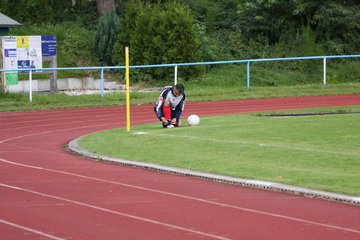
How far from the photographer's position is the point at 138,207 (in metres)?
11.5

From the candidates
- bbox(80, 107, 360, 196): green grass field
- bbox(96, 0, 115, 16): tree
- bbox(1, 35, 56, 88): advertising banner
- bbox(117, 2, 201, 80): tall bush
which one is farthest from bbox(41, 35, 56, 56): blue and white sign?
bbox(80, 107, 360, 196): green grass field

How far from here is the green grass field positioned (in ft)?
45.2

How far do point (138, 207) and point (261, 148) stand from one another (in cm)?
Result: 554

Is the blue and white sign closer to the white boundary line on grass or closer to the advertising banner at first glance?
the advertising banner

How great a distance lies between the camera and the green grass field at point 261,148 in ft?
45.2

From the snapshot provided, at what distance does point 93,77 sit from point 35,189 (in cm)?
2508

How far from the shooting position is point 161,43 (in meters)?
36.8

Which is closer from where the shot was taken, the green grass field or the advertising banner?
the green grass field

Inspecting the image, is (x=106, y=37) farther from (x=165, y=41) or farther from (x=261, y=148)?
(x=261, y=148)

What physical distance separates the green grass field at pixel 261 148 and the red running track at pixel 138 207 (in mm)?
777

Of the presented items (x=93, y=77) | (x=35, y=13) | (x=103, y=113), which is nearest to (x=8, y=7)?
(x=35, y=13)

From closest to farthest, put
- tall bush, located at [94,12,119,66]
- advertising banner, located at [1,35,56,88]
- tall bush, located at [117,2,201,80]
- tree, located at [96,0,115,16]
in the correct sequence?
advertising banner, located at [1,35,56,88] → tall bush, located at [117,2,201,80] → tall bush, located at [94,12,119,66] → tree, located at [96,0,115,16]

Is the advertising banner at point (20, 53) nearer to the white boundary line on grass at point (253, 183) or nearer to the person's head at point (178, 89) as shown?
the person's head at point (178, 89)

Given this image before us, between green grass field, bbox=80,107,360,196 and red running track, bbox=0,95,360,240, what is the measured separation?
78cm
